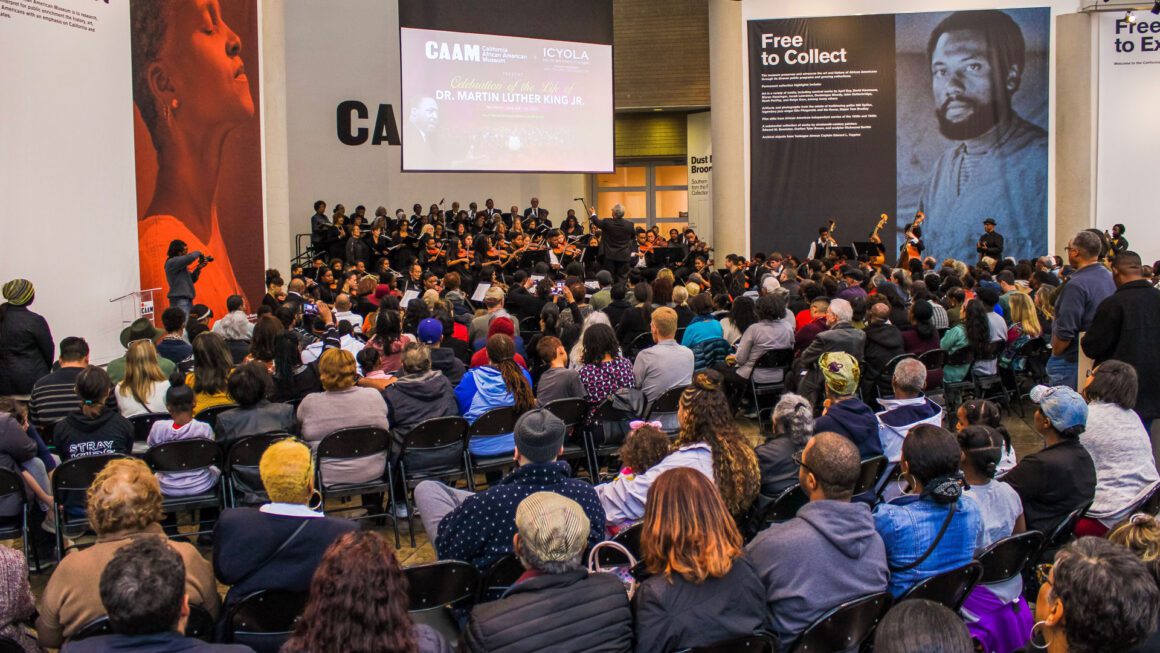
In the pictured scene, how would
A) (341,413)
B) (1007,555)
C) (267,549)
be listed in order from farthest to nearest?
(341,413) → (1007,555) → (267,549)

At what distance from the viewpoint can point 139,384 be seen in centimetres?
598

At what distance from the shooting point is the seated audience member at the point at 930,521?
3357mm

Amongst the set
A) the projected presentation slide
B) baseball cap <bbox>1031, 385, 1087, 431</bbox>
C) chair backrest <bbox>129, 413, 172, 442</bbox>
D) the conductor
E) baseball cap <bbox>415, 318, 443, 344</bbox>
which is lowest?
chair backrest <bbox>129, 413, 172, 442</bbox>

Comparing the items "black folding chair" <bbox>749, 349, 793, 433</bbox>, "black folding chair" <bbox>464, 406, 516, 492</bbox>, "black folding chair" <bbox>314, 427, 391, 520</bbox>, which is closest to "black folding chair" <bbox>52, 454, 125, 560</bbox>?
"black folding chair" <bbox>314, 427, 391, 520</bbox>

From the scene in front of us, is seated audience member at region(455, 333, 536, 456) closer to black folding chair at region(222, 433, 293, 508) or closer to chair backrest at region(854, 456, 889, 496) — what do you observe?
black folding chair at region(222, 433, 293, 508)

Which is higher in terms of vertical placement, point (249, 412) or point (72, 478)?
point (249, 412)

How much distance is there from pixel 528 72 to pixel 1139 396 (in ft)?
38.7


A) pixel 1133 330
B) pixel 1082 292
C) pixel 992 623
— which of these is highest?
pixel 1082 292

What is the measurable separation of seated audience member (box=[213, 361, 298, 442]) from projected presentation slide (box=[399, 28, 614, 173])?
9651 mm

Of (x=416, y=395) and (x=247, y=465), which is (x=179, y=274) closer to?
(x=416, y=395)

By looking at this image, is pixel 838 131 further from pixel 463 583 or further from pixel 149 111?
pixel 463 583

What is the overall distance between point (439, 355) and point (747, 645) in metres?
4.16

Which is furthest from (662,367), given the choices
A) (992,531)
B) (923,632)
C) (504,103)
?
(504,103)

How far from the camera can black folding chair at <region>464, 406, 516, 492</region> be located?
229 inches
